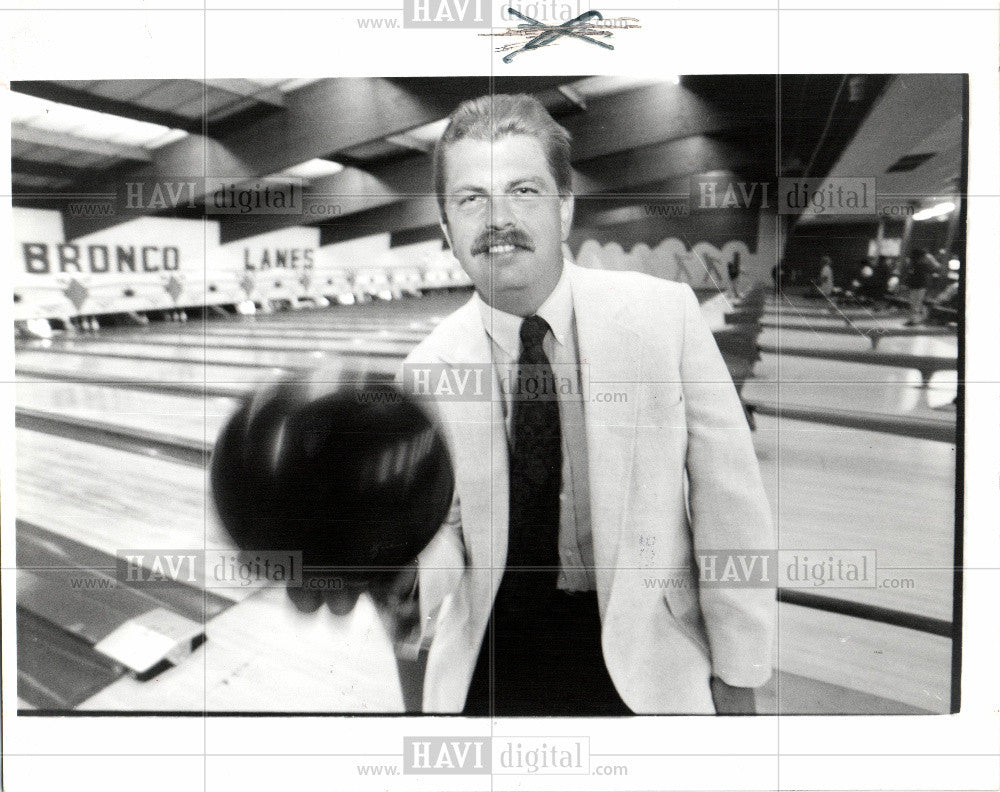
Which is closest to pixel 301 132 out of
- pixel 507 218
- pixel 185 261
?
pixel 185 261

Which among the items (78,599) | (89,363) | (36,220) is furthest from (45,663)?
(36,220)

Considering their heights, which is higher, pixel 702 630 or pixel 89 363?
pixel 89 363

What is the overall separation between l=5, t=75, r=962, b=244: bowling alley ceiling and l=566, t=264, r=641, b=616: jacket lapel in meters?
0.31

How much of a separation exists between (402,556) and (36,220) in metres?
1.23

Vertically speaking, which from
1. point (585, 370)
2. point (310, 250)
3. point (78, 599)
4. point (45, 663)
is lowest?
point (45, 663)

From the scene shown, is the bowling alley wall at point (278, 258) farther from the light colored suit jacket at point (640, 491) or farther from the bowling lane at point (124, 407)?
the bowling lane at point (124, 407)

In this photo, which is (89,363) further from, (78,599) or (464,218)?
(464,218)

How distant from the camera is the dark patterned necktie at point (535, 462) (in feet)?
5.83

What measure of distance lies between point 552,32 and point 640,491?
3.69ft

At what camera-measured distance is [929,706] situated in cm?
186

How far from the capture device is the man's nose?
175 cm

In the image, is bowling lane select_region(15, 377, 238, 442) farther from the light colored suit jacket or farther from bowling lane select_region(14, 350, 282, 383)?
the light colored suit jacket

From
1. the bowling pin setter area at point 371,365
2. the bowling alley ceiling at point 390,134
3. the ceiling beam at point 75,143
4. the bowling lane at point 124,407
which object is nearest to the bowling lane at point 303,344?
the bowling pin setter area at point 371,365

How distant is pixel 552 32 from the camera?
1726 millimetres
